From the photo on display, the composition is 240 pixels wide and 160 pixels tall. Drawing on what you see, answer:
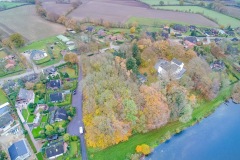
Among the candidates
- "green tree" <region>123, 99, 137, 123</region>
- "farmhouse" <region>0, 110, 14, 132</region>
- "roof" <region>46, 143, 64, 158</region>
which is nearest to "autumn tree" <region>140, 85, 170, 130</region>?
"green tree" <region>123, 99, 137, 123</region>

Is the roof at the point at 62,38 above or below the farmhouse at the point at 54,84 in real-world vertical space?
above

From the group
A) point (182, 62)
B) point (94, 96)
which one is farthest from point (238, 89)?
point (94, 96)

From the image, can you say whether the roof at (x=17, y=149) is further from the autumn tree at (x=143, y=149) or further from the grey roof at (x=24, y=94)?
the autumn tree at (x=143, y=149)

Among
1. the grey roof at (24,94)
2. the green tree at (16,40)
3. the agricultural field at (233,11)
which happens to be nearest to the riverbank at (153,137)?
the grey roof at (24,94)

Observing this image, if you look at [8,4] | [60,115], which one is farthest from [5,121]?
[8,4]

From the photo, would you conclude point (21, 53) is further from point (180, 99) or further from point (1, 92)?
point (180, 99)

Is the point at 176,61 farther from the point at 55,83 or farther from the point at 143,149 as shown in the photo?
the point at 55,83

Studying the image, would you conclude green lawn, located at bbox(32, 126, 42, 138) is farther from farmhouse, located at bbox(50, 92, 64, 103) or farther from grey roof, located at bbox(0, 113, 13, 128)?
farmhouse, located at bbox(50, 92, 64, 103)
